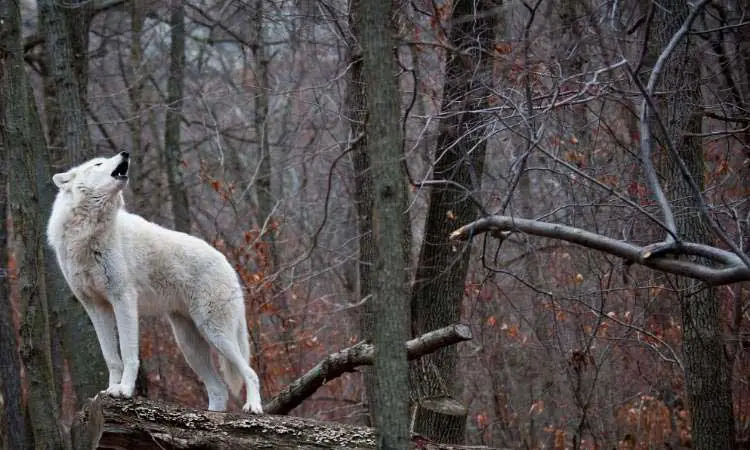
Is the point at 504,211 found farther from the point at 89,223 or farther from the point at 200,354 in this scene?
the point at 89,223

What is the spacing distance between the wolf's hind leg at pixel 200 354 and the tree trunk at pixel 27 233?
1.42m

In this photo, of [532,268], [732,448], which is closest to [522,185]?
[532,268]

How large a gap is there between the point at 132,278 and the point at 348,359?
2.08 m

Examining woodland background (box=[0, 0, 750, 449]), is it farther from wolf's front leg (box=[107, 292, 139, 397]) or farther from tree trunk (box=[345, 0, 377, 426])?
wolf's front leg (box=[107, 292, 139, 397])

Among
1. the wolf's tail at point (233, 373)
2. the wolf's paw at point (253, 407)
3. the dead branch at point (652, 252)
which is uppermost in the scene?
the dead branch at point (652, 252)

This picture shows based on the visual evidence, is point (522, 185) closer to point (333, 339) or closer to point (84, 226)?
point (333, 339)

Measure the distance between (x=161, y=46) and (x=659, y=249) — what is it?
670 inches

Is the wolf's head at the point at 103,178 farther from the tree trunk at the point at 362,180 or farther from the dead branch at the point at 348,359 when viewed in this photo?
the dead branch at the point at 348,359

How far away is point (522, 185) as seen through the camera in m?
13.6

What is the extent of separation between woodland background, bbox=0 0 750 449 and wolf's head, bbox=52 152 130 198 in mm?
1269

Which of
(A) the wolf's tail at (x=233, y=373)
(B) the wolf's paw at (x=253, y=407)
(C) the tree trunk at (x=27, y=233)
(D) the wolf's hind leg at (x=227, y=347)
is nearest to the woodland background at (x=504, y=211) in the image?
(C) the tree trunk at (x=27, y=233)

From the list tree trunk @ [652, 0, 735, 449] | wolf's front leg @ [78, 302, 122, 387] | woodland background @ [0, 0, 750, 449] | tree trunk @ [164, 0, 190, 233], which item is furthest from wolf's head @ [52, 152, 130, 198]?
tree trunk @ [164, 0, 190, 233]

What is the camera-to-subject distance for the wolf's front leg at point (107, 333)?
25.4 ft

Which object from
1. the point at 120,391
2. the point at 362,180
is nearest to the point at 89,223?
the point at 120,391
